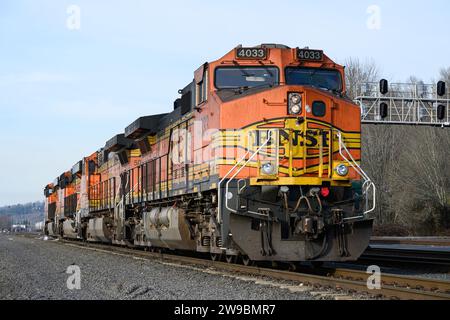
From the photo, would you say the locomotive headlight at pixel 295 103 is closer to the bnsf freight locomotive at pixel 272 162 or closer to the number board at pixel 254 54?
the bnsf freight locomotive at pixel 272 162

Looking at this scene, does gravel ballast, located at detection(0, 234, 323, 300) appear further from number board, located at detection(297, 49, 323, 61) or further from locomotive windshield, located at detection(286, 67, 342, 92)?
number board, located at detection(297, 49, 323, 61)

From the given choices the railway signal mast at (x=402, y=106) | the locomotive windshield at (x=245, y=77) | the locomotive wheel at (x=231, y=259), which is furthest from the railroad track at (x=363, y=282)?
the railway signal mast at (x=402, y=106)

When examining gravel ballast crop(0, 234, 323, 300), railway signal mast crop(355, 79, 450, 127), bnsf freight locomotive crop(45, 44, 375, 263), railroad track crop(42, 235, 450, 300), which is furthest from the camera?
railway signal mast crop(355, 79, 450, 127)

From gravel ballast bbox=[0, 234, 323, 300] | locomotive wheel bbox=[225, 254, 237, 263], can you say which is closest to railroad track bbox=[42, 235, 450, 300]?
locomotive wheel bbox=[225, 254, 237, 263]

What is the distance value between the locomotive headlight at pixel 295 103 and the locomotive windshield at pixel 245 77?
75 cm

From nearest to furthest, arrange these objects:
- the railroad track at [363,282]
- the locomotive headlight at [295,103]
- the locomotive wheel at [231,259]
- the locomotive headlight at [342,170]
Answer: the railroad track at [363,282] < the locomotive headlight at [342,170] < the locomotive headlight at [295,103] < the locomotive wheel at [231,259]

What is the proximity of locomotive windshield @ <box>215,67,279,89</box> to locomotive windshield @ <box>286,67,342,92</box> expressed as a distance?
305 millimetres

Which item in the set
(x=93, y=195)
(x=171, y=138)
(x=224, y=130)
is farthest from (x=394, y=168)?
(x=224, y=130)

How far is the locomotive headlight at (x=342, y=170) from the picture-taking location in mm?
11102

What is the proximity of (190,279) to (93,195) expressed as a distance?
17.2 metres

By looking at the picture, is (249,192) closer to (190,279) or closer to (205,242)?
(190,279)

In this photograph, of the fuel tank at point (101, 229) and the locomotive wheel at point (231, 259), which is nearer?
the locomotive wheel at point (231, 259)

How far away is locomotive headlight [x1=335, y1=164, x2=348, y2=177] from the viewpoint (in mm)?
11102

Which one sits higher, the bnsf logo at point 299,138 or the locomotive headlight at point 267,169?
the bnsf logo at point 299,138
